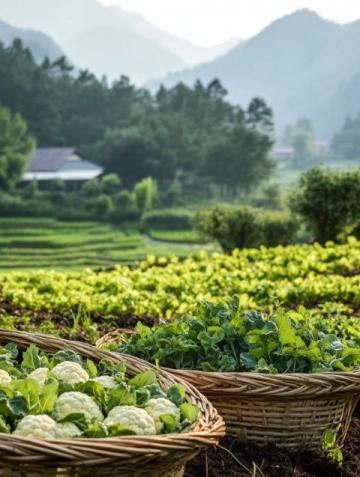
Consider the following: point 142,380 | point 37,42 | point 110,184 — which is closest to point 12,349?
point 142,380

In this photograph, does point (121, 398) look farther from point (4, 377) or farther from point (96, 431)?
point (4, 377)

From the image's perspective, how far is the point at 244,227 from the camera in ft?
56.6

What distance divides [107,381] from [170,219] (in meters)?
18.1

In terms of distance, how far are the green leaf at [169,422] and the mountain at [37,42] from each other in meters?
19.5

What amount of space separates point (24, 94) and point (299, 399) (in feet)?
57.1

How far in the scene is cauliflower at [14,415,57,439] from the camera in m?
2.72

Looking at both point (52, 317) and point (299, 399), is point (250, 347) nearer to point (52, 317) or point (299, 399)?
point (299, 399)

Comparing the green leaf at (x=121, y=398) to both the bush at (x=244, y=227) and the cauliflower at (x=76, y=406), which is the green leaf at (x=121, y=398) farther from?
the bush at (x=244, y=227)

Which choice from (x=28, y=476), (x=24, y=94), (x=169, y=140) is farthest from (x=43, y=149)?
(x=28, y=476)

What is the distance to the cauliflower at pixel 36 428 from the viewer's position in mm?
2725

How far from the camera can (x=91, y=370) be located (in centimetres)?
331

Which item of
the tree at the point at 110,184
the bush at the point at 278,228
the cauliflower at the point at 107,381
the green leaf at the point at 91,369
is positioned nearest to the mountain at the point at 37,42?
the tree at the point at 110,184

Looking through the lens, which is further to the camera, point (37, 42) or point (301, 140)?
point (301, 140)

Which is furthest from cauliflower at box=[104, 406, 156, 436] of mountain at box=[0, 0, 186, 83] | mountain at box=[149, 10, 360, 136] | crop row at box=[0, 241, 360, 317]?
mountain at box=[149, 10, 360, 136]
